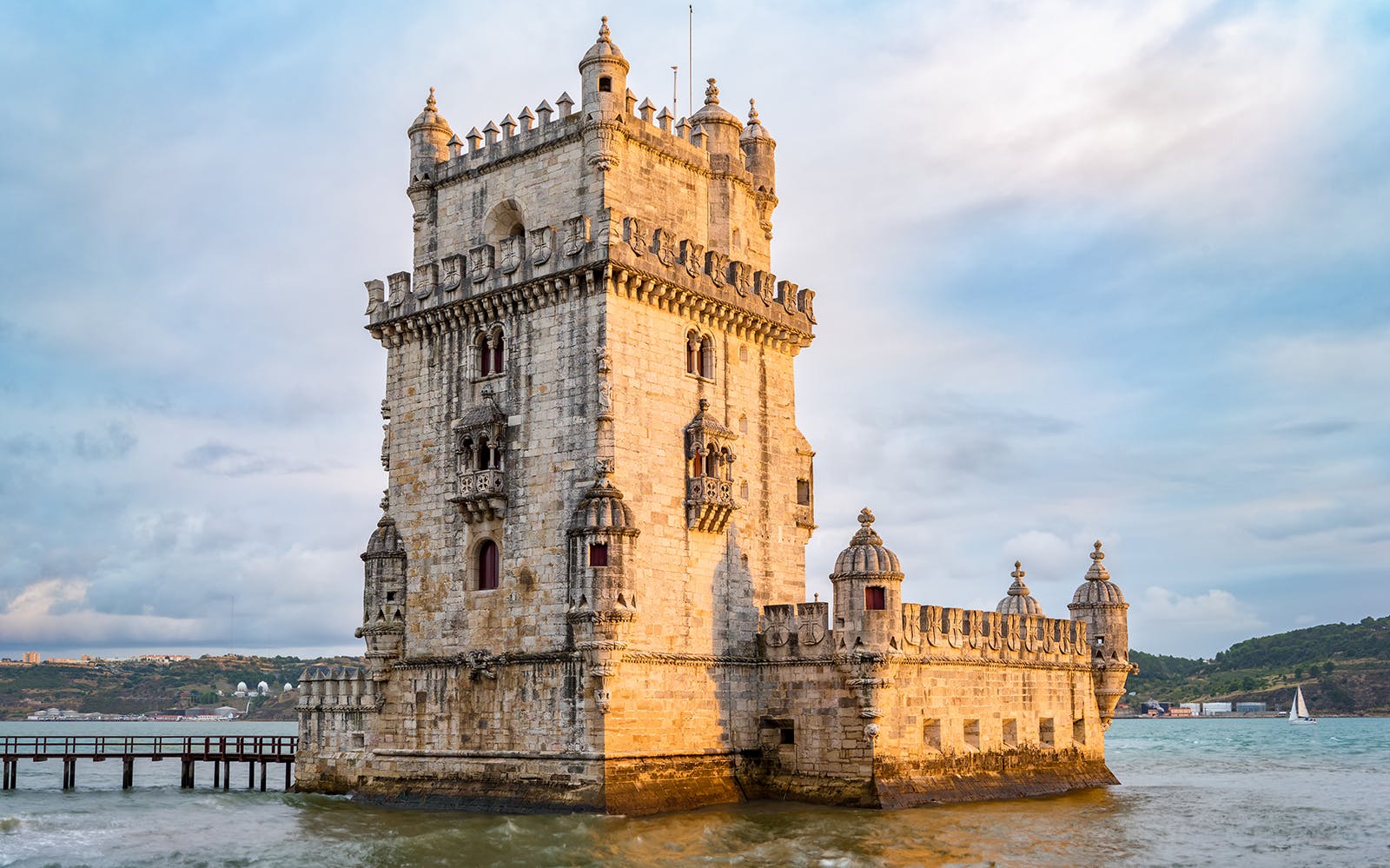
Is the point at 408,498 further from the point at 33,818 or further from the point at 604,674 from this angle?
the point at 33,818

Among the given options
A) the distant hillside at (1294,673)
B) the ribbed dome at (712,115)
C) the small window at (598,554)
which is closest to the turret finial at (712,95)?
the ribbed dome at (712,115)

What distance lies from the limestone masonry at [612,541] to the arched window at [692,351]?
62 millimetres

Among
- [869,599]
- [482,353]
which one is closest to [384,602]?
[482,353]

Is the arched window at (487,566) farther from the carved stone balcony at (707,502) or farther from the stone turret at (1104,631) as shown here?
the stone turret at (1104,631)

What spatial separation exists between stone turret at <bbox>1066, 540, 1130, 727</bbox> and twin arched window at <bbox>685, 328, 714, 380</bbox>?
17186 mm

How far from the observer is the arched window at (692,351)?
4031cm

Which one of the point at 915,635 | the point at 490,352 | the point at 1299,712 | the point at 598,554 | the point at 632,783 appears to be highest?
the point at 490,352

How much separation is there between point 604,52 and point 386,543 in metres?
14.9

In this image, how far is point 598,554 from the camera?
35.9m

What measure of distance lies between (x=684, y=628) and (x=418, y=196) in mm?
15335

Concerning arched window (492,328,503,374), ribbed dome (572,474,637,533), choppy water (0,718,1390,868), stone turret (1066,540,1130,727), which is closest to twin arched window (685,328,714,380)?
arched window (492,328,503,374)

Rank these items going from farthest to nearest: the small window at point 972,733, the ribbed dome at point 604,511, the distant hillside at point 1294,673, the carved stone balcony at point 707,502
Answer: the distant hillside at point 1294,673 < the small window at point 972,733 < the carved stone balcony at point 707,502 < the ribbed dome at point 604,511

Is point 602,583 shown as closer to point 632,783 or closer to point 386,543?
point 632,783

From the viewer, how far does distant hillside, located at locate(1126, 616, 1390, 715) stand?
500 ft
